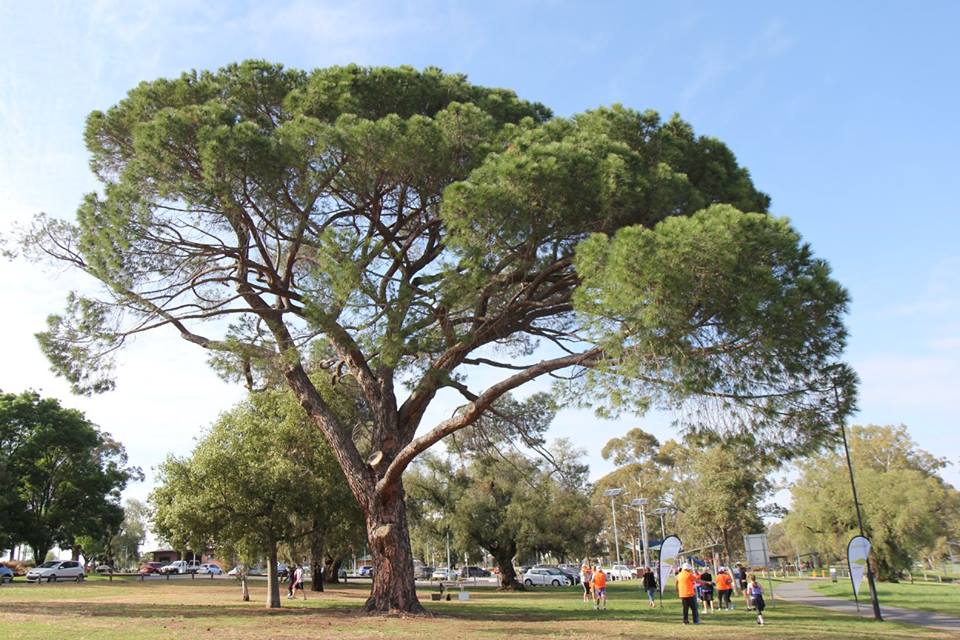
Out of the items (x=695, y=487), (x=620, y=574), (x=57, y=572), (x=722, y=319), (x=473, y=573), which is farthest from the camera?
(x=620, y=574)

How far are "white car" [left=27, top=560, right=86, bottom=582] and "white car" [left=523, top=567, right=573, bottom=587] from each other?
2871 centimetres

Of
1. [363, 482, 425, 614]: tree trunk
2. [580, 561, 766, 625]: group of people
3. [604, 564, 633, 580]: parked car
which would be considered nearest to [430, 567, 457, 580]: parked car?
[604, 564, 633, 580]: parked car

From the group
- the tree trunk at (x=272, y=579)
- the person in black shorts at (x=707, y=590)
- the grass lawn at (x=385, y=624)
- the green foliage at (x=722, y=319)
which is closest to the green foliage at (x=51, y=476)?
the grass lawn at (x=385, y=624)

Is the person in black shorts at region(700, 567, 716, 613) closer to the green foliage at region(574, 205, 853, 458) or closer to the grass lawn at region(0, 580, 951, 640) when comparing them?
the grass lawn at region(0, 580, 951, 640)

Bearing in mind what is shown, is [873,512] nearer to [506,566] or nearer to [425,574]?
[506,566]

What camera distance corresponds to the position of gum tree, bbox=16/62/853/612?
11.1 meters

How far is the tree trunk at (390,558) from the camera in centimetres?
1571

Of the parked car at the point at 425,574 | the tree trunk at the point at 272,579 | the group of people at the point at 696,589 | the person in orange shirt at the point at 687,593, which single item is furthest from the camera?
the parked car at the point at 425,574

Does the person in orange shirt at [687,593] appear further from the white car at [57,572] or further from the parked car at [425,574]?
the parked car at [425,574]

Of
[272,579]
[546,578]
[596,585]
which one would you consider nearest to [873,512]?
[546,578]

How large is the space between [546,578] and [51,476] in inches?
1331

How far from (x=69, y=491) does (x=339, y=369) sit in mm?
39154

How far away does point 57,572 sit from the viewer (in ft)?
142

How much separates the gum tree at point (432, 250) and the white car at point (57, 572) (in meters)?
34.4
